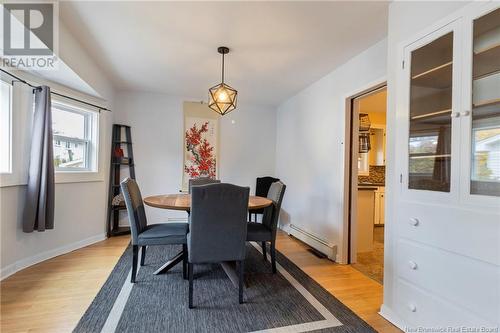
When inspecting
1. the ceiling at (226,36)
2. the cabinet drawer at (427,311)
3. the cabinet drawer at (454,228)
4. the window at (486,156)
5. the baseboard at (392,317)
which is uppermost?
the ceiling at (226,36)

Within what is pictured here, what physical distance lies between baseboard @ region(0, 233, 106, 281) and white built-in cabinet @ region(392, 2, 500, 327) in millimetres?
3463

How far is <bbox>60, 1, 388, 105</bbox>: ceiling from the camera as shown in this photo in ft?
6.39

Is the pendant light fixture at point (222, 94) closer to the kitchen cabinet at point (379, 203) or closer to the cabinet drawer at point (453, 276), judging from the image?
the cabinet drawer at point (453, 276)

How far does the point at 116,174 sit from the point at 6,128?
1.71 metres

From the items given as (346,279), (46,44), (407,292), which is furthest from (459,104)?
(46,44)

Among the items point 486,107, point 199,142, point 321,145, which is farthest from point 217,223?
point 199,142

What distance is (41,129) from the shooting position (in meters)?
2.59

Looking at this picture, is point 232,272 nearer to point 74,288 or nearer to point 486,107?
point 74,288

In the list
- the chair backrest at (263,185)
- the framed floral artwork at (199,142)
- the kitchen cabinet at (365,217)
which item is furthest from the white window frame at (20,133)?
the kitchen cabinet at (365,217)

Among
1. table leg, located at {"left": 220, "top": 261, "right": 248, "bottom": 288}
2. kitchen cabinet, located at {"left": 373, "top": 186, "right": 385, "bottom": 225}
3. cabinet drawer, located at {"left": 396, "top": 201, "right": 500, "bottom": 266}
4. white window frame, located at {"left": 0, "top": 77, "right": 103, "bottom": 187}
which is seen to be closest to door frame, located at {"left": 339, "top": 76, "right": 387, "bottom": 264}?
cabinet drawer, located at {"left": 396, "top": 201, "right": 500, "bottom": 266}

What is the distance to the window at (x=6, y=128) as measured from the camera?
2.37 meters

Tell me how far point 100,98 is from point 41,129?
113cm

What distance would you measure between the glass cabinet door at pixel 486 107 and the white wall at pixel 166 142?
3744mm

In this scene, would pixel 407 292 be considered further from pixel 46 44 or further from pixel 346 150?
pixel 46 44
